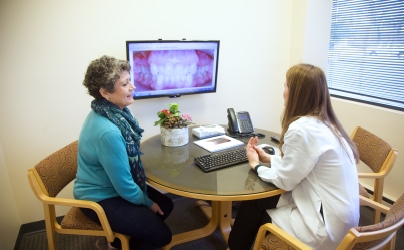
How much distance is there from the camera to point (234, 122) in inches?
87.5

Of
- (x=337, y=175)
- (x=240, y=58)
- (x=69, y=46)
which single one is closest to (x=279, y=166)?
(x=337, y=175)

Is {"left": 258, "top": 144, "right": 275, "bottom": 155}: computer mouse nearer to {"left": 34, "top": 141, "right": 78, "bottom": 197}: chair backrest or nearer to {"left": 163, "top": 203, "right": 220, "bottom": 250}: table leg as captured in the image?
{"left": 163, "top": 203, "right": 220, "bottom": 250}: table leg

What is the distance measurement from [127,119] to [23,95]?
97cm

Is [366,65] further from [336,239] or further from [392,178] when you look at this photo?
[336,239]

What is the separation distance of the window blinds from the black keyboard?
1575 millimetres

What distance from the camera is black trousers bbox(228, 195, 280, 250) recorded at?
154 cm

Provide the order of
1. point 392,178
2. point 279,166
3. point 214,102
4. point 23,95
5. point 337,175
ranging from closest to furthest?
point 337,175
point 279,166
point 23,95
point 392,178
point 214,102

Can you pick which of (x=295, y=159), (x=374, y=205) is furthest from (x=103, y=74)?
(x=374, y=205)

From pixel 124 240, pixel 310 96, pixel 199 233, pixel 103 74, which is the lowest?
pixel 199 233

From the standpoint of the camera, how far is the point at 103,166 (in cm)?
146

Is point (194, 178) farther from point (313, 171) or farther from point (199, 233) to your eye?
point (199, 233)

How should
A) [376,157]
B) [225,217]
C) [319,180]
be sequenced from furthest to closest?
[225,217] → [376,157] → [319,180]

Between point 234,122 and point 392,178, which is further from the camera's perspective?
point 392,178

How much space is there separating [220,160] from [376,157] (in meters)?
1.06
